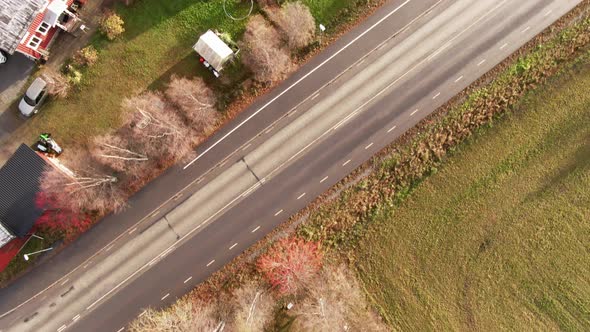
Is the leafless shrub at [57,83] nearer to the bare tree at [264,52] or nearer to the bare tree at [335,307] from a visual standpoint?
the bare tree at [264,52]

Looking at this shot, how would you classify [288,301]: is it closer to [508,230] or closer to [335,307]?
[335,307]

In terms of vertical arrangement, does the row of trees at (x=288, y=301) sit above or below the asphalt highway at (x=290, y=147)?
below

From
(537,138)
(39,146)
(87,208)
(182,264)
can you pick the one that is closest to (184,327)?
(182,264)

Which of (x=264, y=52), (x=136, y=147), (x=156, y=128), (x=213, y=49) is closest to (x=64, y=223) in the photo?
(x=136, y=147)

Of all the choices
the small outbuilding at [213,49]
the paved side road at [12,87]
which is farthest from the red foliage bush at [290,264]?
the paved side road at [12,87]

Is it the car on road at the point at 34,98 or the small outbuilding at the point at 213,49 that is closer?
the small outbuilding at the point at 213,49

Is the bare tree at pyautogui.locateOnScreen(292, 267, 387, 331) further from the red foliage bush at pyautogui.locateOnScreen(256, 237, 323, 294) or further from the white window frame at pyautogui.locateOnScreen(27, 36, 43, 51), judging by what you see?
the white window frame at pyautogui.locateOnScreen(27, 36, 43, 51)
